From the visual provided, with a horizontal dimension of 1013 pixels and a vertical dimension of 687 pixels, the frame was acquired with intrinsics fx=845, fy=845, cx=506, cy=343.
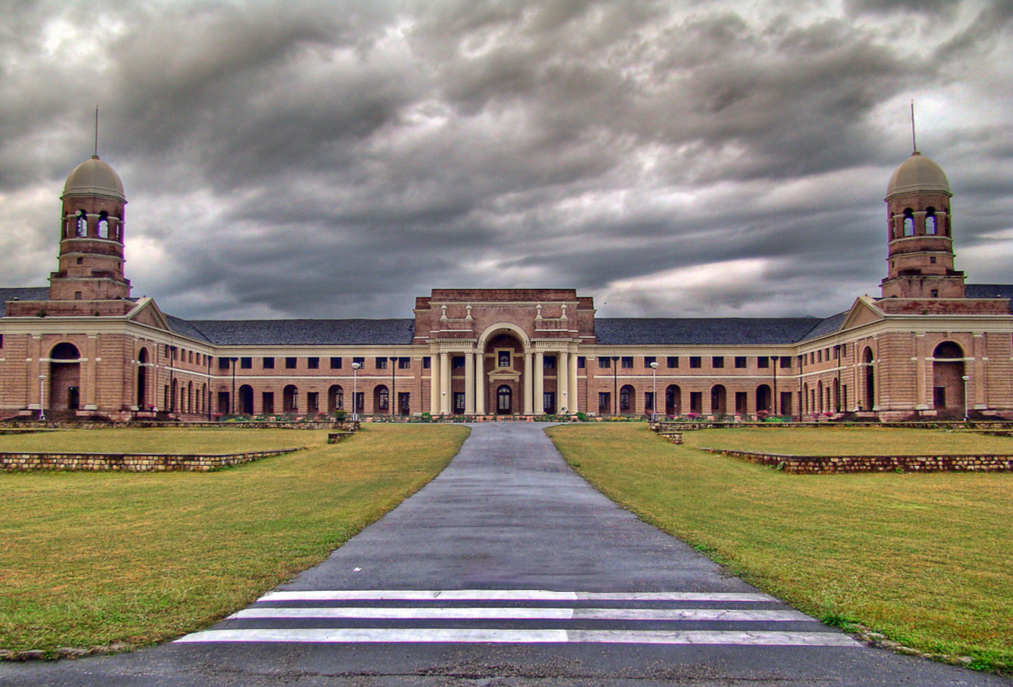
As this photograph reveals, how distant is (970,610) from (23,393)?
65394mm

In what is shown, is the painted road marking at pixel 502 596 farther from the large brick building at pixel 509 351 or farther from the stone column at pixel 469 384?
the stone column at pixel 469 384

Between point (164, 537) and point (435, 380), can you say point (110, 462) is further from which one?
point (435, 380)

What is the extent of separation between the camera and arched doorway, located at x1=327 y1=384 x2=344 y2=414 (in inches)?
3260

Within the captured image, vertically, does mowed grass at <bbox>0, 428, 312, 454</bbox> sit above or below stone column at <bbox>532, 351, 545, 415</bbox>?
below

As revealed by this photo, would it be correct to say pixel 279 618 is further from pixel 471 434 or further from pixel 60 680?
pixel 471 434

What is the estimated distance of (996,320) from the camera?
2394 inches

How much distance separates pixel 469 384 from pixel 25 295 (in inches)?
1462

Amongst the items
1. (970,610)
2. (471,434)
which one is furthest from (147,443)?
(970,610)

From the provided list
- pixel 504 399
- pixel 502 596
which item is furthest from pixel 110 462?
pixel 504 399

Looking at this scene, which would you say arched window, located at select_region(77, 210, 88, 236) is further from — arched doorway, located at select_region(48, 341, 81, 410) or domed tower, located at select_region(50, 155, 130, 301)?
arched doorway, located at select_region(48, 341, 81, 410)

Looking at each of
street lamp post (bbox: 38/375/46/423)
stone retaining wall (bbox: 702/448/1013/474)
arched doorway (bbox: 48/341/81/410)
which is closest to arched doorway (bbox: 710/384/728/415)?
stone retaining wall (bbox: 702/448/1013/474)

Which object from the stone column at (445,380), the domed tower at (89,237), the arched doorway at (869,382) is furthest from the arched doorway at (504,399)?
the domed tower at (89,237)

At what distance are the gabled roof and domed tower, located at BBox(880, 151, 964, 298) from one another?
2251 cm

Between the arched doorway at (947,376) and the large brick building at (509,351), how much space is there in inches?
4.0
